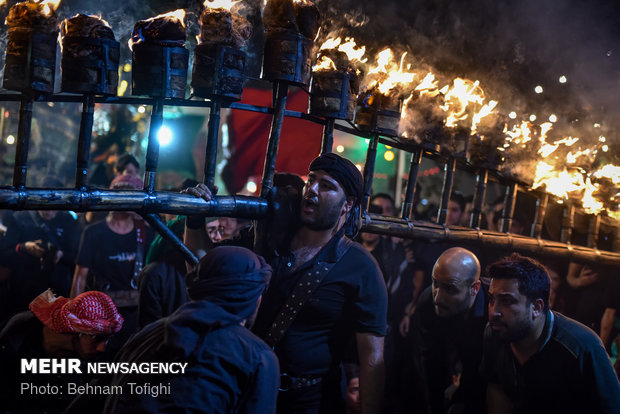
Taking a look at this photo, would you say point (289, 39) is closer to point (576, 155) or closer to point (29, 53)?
point (29, 53)

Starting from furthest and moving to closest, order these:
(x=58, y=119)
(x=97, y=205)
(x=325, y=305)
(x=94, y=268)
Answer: (x=58, y=119) → (x=94, y=268) → (x=325, y=305) → (x=97, y=205)

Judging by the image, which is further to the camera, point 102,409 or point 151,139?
point 151,139

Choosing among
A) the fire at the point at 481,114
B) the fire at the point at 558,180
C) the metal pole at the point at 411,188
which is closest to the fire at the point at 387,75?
the metal pole at the point at 411,188

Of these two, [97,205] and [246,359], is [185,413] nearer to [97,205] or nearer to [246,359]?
[246,359]

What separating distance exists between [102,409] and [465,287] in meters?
3.36

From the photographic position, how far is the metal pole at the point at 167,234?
3574mm

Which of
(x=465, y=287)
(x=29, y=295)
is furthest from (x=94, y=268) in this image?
(x=465, y=287)

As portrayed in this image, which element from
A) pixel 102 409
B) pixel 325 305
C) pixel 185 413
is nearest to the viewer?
pixel 185 413

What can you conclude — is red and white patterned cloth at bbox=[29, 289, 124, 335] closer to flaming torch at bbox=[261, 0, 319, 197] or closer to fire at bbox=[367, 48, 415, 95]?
flaming torch at bbox=[261, 0, 319, 197]

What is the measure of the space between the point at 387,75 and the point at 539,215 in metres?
2.88

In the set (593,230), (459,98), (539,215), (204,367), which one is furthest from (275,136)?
(593,230)

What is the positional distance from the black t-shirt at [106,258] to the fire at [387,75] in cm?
331

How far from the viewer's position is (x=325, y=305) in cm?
357

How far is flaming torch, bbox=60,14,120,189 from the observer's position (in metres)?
3.26
